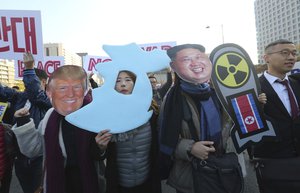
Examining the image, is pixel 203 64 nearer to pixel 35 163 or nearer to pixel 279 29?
pixel 35 163

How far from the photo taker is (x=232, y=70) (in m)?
2.20

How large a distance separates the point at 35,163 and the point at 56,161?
46.6 inches

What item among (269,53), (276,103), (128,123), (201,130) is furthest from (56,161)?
(269,53)

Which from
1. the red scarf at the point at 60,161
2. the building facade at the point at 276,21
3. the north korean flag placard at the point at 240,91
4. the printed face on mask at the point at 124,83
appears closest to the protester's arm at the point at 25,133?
the red scarf at the point at 60,161

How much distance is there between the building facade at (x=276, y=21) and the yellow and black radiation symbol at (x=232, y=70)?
123446mm

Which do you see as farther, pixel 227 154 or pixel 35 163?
pixel 35 163

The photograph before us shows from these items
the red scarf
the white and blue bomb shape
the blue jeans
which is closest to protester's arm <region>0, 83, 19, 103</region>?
the blue jeans

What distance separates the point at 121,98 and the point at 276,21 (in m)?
149

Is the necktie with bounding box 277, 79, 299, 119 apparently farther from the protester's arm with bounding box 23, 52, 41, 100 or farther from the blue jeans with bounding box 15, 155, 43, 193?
the blue jeans with bounding box 15, 155, 43, 193

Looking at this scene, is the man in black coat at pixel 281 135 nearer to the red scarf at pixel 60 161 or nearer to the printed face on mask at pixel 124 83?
the printed face on mask at pixel 124 83

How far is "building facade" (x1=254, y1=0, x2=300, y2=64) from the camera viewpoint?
401 feet

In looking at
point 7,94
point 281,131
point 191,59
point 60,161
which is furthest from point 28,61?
point 281,131

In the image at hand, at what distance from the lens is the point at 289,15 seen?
12525 centimetres

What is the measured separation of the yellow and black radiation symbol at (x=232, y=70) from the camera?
218cm
